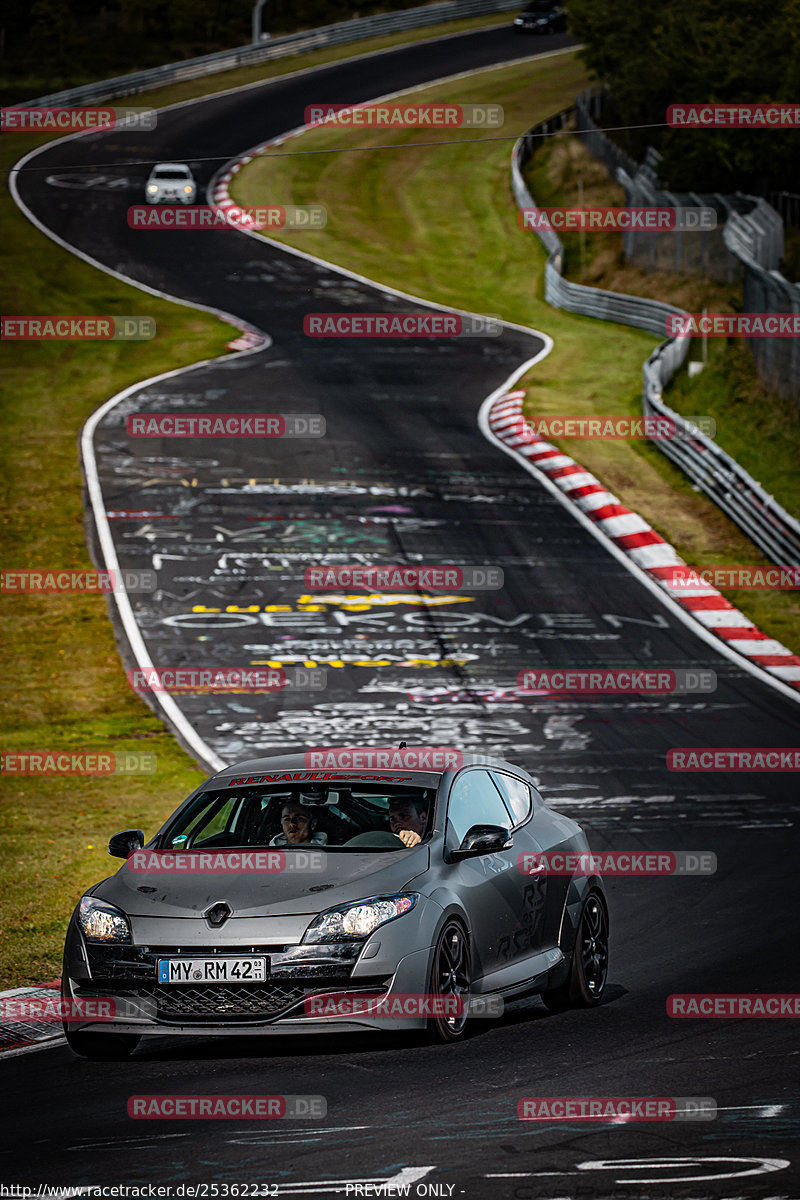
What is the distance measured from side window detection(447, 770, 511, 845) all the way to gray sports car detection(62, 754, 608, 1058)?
0.5 inches

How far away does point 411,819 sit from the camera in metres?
8.80

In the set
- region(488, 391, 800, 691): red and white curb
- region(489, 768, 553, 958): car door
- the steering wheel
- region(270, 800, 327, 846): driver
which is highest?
the steering wheel

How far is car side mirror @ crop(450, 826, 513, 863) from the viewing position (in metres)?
8.46

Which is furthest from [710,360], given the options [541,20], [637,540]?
[541,20]

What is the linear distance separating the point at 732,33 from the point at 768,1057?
4277cm

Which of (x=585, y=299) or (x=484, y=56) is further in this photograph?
(x=484, y=56)

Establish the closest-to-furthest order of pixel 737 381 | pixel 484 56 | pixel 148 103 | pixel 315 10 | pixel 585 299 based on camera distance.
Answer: pixel 737 381 → pixel 585 299 → pixel 148 103 → pixel 484 56 → pixel 315 10

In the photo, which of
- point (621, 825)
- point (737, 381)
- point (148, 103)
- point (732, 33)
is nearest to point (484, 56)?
point (148, 103)

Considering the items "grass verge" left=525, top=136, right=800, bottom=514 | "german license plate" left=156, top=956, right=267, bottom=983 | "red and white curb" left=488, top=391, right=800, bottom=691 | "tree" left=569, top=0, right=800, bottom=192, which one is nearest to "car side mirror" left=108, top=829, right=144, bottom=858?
"german license plate" left=156, top=956, right=267, bottom=983

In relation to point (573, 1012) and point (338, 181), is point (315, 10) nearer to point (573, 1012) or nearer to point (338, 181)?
point (338, 181)

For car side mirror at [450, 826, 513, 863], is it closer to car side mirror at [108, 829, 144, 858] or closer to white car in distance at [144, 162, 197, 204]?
car side mirror at [108, 829, 144, 858]

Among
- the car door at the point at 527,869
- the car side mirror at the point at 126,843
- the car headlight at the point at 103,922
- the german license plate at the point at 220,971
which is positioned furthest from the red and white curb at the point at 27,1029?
the car door at the point at 527,869

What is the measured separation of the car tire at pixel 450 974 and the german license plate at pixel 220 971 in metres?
0.78

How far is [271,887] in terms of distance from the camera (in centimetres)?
815
